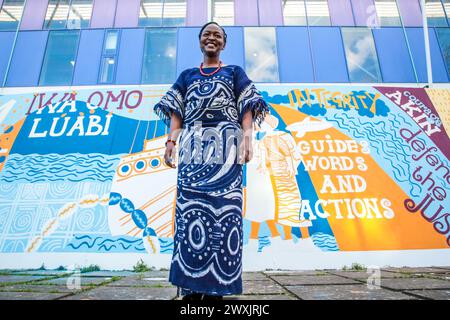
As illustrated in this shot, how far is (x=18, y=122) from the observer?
5375 millimetres

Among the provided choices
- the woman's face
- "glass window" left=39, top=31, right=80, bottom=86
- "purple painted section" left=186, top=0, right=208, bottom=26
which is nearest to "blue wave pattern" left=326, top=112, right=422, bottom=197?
the woman's face

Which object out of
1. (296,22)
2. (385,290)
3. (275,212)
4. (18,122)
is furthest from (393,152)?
(18,122)

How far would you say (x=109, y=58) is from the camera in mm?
7094

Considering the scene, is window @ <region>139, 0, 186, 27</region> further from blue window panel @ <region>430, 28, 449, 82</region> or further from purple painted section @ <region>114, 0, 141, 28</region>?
blue window panel @ <region>430, 28, 449, 82</region>

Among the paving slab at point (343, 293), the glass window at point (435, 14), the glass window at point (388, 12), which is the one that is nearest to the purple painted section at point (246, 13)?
the glass window at point (388, 12)

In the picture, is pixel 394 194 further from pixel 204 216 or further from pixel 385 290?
pixel 204 216

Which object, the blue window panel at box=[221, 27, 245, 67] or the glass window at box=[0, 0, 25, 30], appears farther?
the glass window at box=[0, 0, 25, 30]

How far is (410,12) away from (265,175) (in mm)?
7269

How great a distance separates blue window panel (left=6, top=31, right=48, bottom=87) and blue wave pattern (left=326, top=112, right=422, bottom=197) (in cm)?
733

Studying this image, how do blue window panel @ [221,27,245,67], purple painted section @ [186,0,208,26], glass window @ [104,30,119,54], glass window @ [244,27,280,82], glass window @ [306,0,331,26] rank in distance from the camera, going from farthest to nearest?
purple painted section @ [186,0,208,26], glass window @ [306,0,331,26], glass window @ [104,30,119,54], blue window panel @ [221,27,245,67], glass window @ [244,27,280,82]

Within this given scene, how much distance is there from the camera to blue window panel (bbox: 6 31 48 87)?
700cm

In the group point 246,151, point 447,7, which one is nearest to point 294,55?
point 447,7

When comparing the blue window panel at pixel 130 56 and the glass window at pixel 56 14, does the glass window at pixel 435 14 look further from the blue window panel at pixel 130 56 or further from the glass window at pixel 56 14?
the glass window at pixel 56 14
